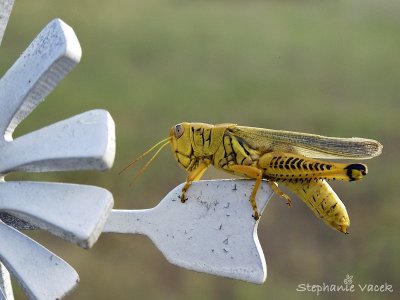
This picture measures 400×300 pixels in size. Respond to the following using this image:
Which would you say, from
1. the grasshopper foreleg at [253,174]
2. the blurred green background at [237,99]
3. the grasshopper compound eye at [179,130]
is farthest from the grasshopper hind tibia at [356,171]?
the blurred green background at [237,99]

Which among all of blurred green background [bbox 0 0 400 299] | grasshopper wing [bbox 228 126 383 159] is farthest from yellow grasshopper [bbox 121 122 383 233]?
blurred green background [bbox 0 0 400 299]

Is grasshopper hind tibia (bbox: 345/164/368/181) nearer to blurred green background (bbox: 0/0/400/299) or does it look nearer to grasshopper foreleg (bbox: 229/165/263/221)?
grasshopper foreleg (bbox: 229/165/263/221)

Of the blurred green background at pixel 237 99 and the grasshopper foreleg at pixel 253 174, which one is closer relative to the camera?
the grasshopper foreleg at pixel 253 174

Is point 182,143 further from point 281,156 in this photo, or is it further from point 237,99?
point 237,99

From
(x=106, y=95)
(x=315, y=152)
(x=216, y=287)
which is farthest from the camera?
(x=106, y=95)

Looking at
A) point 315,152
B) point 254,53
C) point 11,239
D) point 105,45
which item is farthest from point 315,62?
point 11,239

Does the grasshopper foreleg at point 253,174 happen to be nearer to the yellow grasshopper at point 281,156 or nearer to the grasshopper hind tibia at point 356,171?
the yellow grasshopper at point 281,156

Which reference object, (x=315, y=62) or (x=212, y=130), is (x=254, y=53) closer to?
(x=315, y=62)
